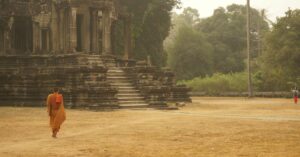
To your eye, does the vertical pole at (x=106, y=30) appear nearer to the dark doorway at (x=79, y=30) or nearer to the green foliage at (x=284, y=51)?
the dark doorway at (x=79, y=30)

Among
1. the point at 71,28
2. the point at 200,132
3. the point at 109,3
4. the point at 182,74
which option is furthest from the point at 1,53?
the point at 182,74

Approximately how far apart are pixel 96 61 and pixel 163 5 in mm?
18163

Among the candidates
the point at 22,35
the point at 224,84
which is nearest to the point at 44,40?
the point at 22,35

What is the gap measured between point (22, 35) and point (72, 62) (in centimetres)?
567

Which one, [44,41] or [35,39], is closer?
[35,39]

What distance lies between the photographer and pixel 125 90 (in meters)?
25.5

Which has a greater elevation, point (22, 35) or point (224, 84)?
point (22, 35)

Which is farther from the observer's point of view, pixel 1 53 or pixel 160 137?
pixel 1 53

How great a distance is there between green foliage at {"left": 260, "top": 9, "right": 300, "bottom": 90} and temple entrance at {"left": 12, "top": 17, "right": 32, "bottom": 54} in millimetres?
20660

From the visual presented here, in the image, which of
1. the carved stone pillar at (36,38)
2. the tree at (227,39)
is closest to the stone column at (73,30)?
the carved stone pillar at (36,38)

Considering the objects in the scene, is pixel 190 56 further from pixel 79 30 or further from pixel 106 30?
pixel 106 30

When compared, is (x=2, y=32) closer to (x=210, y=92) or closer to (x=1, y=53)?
(x=1, y=53)

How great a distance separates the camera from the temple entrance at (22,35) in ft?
101

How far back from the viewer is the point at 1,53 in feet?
95.3
